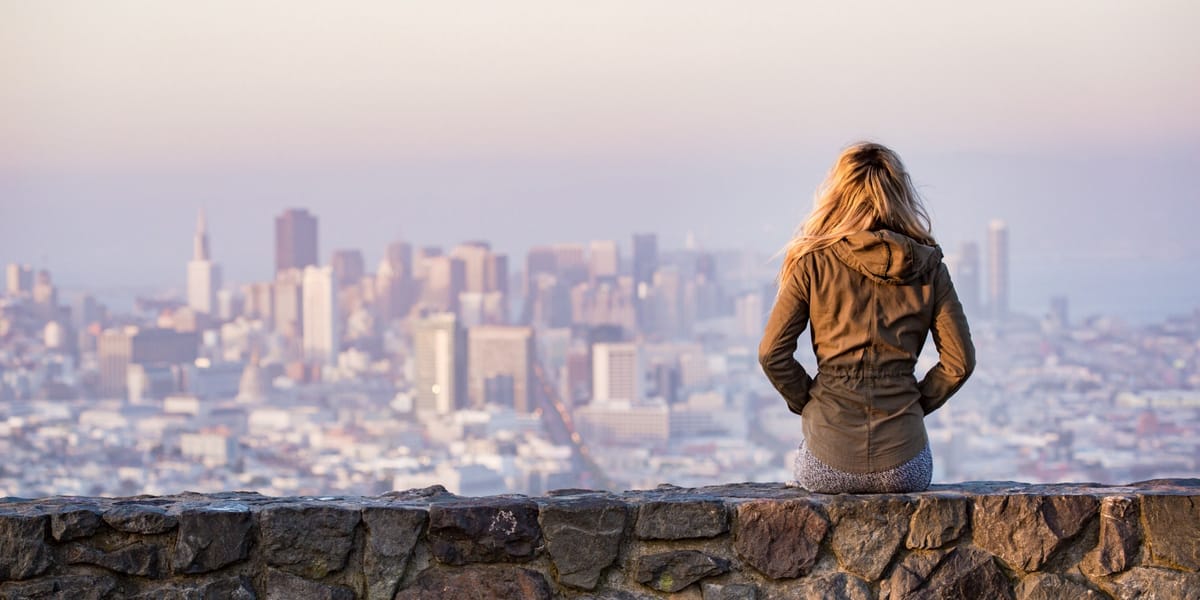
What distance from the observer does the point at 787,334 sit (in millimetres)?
2881

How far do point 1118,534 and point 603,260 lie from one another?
327 feet

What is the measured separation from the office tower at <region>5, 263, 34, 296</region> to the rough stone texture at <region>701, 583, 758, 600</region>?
96004 millimetres

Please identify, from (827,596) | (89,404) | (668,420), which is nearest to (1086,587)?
(827,596)

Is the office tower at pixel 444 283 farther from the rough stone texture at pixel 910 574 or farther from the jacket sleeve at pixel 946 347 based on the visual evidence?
the rough stone texture at pixel 910 574

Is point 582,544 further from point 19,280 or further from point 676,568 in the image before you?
point 19,280

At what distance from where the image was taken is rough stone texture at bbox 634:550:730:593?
275 cm

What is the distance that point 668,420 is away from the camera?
7431 cm

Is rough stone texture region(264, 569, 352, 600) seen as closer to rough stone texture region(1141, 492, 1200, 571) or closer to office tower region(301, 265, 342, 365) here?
rough stone texture region(1141, 492, 1200, 571)

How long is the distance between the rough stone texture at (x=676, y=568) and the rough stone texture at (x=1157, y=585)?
0.74 m

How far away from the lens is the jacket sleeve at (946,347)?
2.86 meters

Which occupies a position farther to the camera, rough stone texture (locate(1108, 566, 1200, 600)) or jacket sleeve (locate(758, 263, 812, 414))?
jacket sleeve (locate(758, 263, 812, 414))

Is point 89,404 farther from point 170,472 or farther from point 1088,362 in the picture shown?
point 1088,362

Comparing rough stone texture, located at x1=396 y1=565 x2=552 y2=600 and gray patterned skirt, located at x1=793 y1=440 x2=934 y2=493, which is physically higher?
gray patterned skirt, located at x1=793 y1=440 x2=934 y2=493

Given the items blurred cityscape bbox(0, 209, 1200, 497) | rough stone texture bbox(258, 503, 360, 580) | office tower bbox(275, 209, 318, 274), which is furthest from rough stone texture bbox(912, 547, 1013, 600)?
office tower bbox(275, 209, 318, 274)
